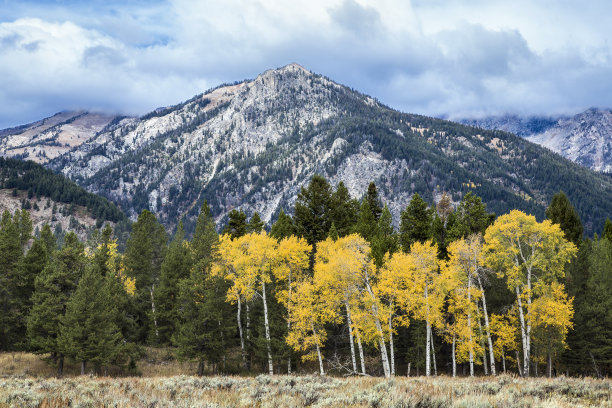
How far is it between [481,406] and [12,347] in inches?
2138

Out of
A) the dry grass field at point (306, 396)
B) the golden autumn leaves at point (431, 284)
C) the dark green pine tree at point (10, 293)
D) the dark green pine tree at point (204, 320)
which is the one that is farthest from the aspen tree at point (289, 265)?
the dark green pine tree at point (10, 293)

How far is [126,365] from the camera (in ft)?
130

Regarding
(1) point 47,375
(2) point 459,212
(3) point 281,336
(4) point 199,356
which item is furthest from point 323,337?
(2) point 459,212

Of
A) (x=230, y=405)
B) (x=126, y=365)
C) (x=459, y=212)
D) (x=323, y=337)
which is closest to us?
(x=230, y=405)

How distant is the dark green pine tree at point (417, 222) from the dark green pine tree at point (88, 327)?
127ft

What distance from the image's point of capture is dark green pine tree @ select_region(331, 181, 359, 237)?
5663 cm

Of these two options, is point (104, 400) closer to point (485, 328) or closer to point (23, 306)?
point (485, 328)

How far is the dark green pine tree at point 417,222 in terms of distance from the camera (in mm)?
53156

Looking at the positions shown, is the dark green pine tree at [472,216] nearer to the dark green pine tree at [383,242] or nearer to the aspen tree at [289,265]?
the dark green pine tree at [383,242]

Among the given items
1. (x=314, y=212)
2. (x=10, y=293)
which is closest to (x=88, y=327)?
(x=10, y=293)

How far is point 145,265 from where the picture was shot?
2201 inches

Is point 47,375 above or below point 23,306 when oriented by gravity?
below

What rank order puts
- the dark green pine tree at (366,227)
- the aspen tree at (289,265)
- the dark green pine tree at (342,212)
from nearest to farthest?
the aspen tree at (289,265) → the dark green pine tree at (366,227) → the dark green pine tree at (342,212)

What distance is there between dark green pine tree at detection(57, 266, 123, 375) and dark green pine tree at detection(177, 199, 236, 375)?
664cm
